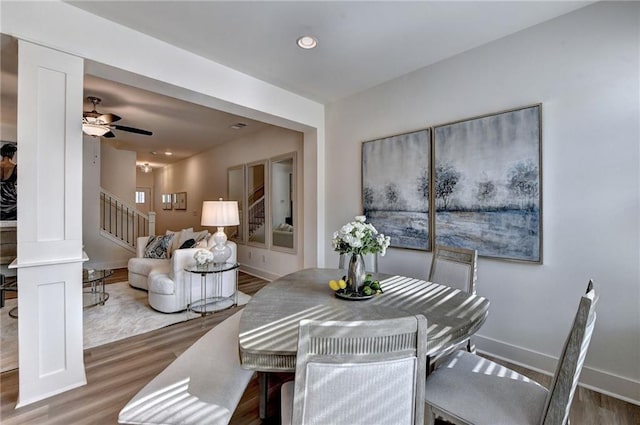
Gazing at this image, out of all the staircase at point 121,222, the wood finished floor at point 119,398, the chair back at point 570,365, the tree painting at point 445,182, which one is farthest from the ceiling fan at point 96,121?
the chair back at point 570,365

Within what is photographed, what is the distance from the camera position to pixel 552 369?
7.15 ft

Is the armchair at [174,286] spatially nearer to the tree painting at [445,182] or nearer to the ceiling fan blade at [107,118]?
the ceiling fan blade at [107,118]

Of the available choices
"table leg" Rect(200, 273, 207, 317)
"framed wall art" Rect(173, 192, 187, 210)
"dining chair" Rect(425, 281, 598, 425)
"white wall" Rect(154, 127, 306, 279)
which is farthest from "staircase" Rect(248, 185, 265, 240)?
"dining chair" Rect(425, 281, 598, 425)

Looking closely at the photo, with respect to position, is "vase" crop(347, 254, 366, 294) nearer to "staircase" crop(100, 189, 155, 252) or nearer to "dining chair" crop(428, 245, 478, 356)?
"dining chair" crop(428, 245, 478, 356)

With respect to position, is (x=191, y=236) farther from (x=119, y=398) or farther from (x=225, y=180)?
(x=119, y=398)

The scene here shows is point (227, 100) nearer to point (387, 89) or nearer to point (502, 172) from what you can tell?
point (387, 89)

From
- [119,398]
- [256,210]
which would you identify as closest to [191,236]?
[256,210]

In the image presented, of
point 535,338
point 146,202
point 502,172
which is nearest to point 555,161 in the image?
point 502,172

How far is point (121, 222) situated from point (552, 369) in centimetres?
785

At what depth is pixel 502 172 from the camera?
2391 millimetres

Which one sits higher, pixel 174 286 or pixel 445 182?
pixel 445 182

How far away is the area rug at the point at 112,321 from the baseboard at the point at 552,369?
289 centimetres

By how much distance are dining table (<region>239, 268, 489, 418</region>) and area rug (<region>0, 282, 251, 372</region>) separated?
1.94 metres

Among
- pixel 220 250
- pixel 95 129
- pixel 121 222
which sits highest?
pixel 95 129
